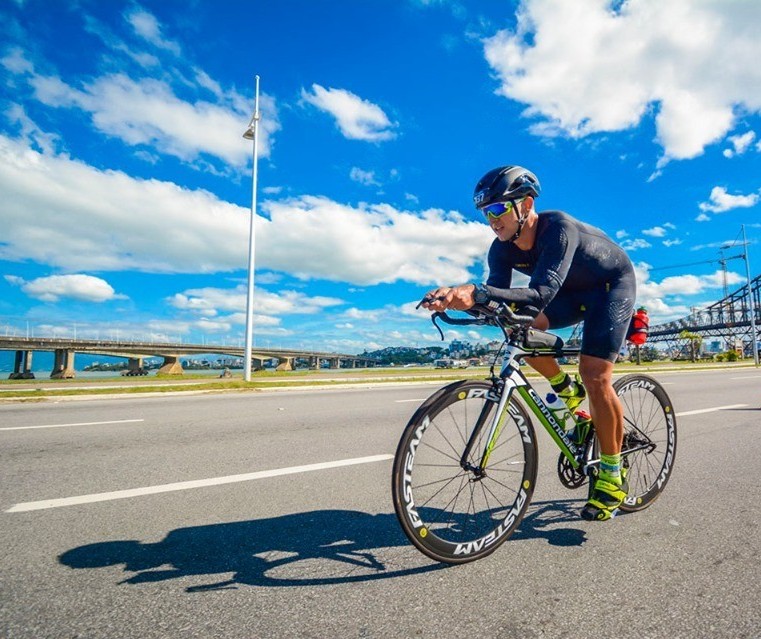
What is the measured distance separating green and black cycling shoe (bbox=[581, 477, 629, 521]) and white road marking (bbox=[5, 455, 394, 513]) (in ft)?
6.82

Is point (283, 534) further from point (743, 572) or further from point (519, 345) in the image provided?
point (743, 572)

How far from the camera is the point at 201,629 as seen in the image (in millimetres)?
1618

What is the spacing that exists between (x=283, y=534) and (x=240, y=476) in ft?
4.56

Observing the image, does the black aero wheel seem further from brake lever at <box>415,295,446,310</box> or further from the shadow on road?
brake lever at <box>415,295,446,310</box>

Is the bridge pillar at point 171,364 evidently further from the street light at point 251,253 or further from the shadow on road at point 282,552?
the shadow on road at point 282,552

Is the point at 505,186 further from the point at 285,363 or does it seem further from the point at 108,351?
the point at 285,363

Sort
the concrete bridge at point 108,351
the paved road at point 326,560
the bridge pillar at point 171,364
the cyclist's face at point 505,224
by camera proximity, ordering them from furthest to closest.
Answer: the bridge pillar at point 171,364 → the concrete bridge at point 108,351 → the cyclist's face at point 505,224 → the paved road at point 326,560

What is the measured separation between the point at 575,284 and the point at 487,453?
129 centimetres

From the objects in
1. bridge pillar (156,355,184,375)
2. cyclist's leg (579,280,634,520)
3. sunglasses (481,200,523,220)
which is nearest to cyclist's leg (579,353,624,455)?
cyclist's leg (579,280,634,520)

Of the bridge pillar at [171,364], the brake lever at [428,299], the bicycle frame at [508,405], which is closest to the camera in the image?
the brake lever at [428,299]

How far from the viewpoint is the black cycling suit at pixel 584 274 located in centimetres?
246

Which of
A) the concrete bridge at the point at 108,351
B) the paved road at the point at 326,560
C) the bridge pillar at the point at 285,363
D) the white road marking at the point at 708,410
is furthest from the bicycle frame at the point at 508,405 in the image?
the bridge pillar at the point at 285,363

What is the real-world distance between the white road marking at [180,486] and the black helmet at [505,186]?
8.80 feet

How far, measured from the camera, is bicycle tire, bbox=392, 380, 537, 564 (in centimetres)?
203
